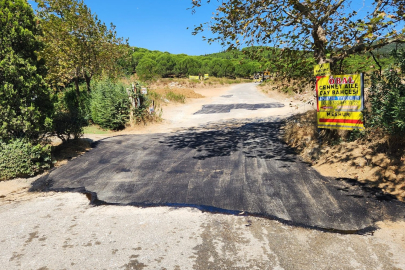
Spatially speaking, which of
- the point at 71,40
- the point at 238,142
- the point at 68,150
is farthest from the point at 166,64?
the point at 68,150

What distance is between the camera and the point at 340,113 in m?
6.41

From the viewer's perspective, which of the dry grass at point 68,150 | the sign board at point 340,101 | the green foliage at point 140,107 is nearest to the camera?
the sign board at point 340,101

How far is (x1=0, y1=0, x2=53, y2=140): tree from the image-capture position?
625cm

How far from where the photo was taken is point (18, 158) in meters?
6.25

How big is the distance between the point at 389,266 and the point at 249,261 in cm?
141

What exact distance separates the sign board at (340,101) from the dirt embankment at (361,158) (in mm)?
356

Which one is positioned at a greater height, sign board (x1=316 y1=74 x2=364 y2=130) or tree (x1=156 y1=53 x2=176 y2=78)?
tree (x1=156 y1=53 x2=176 y2=78)

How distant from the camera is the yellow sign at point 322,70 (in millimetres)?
6574

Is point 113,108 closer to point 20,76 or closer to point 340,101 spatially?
point 20,76

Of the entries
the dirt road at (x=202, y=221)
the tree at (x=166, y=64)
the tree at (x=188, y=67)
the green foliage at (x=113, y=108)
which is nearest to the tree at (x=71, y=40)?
the green foliage at (x=113, y=108)

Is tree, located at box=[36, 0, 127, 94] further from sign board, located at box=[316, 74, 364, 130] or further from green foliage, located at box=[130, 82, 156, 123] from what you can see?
sign board, located at box=[316, 74, 364, 130]

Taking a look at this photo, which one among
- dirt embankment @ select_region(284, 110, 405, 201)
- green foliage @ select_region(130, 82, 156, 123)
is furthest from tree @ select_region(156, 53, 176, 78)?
dirt embankment @ select_region(284, 110, 405, 201)

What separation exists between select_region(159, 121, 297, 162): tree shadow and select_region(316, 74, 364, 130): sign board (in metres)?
1.32

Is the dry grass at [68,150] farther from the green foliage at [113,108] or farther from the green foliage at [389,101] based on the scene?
the green foliage at [389,101]
